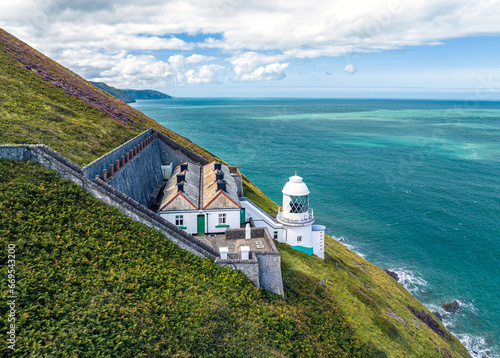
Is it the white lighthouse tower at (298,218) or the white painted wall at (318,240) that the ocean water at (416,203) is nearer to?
the white painted wall at (318,240)

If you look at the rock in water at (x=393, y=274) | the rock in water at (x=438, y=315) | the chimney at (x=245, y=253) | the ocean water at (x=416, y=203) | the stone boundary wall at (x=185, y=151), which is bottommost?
the rock in water at (x=438, y=315)

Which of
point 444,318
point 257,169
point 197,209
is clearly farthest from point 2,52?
point 444,318

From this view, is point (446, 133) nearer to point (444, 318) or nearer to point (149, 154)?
point (444, 318)

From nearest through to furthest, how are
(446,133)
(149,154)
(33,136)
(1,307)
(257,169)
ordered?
(1,307) → (33,136) → (149,154) → (257,169) → (446,133)

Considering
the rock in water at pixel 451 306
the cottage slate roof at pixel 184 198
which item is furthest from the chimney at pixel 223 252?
the rock in water at pixel 451 306

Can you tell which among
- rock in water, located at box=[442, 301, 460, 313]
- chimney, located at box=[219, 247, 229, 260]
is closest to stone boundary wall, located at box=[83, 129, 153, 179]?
chimney, located at box=[219, 247, 229, 260]

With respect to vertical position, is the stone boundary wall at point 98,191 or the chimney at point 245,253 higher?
the stone boundary wall at point 98,191

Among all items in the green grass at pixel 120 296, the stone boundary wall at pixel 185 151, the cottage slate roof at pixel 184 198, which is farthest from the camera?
the stone boundary wall at pixel 185 151

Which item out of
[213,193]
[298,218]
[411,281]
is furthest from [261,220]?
[411,281]
